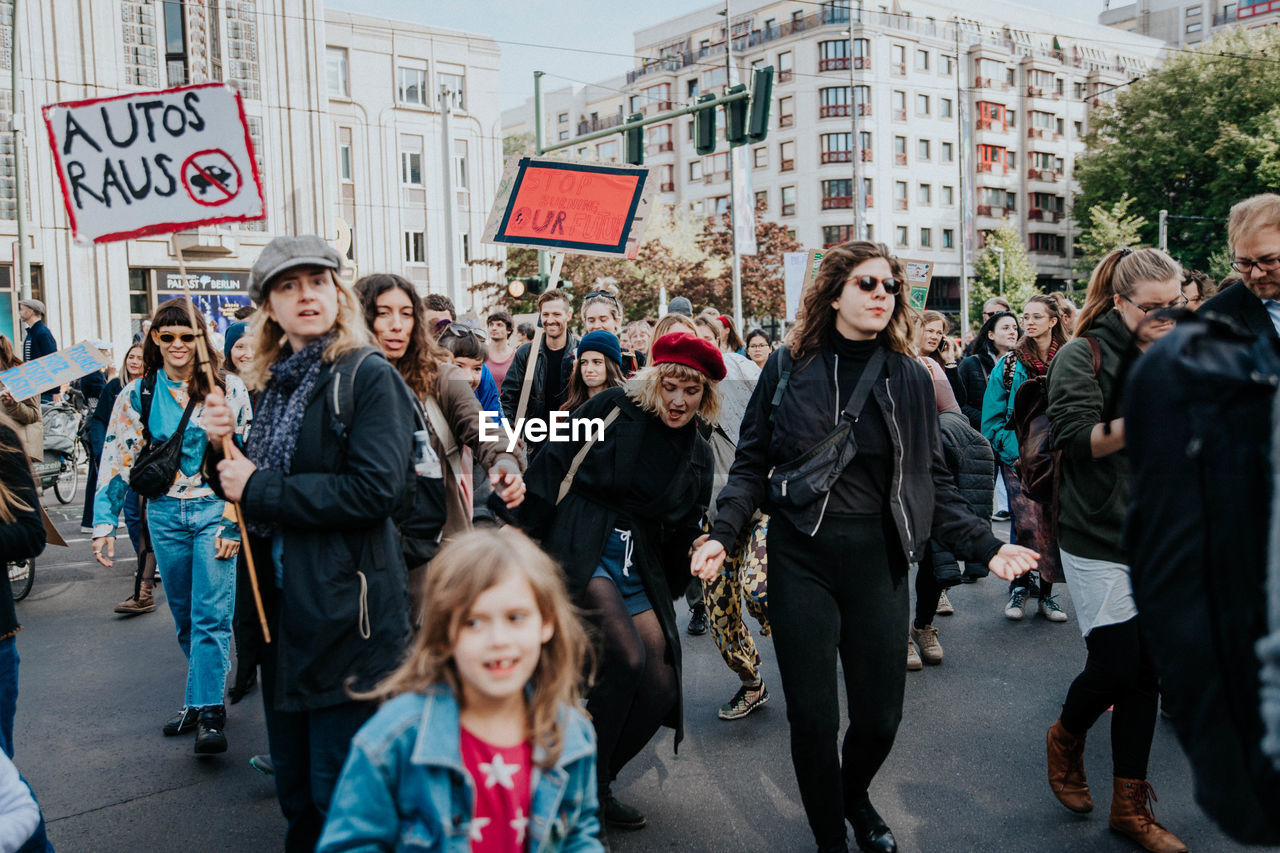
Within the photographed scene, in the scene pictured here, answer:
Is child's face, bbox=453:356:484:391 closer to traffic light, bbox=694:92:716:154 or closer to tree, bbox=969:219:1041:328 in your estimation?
traffic light, bbox=694:92:716:154

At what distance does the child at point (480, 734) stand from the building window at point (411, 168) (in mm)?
39678

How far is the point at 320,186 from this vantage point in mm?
29828

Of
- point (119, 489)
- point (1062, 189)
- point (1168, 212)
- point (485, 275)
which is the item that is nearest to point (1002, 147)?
point (1062, 189)

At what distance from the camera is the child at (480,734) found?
209 centimetres

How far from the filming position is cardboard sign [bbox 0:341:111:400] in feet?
22.9

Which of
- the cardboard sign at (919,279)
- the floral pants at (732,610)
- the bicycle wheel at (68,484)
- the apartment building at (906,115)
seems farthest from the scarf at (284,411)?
the apartment building at (906,115)

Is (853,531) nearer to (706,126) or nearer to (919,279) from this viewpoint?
(919,279)

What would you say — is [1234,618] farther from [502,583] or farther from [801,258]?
[801,258]

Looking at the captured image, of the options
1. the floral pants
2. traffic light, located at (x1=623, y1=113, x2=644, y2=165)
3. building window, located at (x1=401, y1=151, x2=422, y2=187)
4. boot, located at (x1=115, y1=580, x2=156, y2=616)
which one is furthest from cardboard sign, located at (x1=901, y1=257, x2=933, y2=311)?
building window, located at (x1=401, y1=151, x2=422, y2=187)

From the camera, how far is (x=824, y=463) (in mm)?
3541

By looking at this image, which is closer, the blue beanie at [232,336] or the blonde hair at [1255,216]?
the blonde hair at [1255,216]

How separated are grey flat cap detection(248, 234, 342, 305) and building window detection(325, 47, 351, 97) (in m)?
39.0

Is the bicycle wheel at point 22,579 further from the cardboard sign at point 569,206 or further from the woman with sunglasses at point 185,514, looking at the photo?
the cardboard sign at point 569,206

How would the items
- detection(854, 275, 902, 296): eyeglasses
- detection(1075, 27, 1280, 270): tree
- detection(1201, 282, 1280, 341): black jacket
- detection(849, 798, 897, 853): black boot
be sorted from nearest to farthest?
detection(1201, 282, 1280, 341): black jacket
detection(854, 275, 902, 296): eyeglasses
detection(849, 798, 897, 853): black boot
detection(1075, 27, 1280, 270): tree
